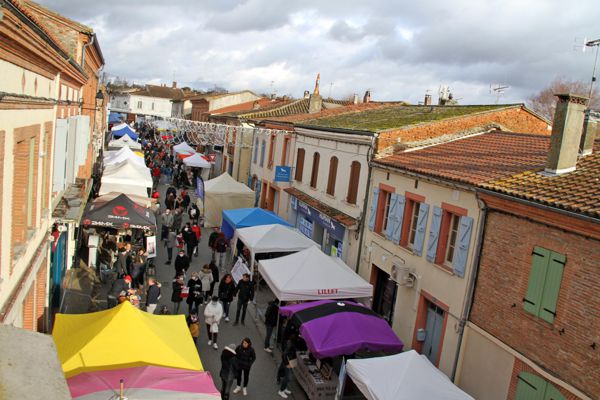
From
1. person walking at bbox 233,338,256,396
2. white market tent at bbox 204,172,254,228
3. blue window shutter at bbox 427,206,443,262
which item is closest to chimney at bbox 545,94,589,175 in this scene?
blue window shutter at bbox 427,206,443,262

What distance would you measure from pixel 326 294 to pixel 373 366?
3857 millimetres

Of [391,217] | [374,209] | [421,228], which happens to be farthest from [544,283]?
[374,209]

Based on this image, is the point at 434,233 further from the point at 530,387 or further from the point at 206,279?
the point at 206,279

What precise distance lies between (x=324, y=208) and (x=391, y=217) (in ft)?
15.8

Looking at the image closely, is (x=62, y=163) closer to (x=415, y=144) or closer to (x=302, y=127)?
(x=415, y=144)

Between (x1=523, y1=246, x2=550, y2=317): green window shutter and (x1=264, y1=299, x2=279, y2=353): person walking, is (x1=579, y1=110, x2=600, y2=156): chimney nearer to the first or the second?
(x1=523, y1=246, x2=550, y2=317): green window shutter

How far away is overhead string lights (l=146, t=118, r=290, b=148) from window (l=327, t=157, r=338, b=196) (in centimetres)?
378

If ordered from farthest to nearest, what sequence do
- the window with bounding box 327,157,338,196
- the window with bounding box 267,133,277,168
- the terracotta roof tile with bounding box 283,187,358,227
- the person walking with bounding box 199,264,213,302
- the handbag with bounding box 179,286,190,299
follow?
the window with bounding box 267,133,277,168 → the window with bounding box 327,157,338,196 → the terracotta roof tile with bounding box 283,187,358,227 → the person walking with bounding box 199,264,213,302 → the handbag with bounding box 179,286,190,299

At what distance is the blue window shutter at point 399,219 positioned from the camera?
1361cm

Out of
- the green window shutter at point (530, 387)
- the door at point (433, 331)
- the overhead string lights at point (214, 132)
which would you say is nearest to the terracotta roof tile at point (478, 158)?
the door at point (433, 331)

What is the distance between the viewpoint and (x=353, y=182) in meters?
16.9

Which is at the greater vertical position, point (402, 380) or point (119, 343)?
point (119, 343)

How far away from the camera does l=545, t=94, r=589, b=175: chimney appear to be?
32.7ft

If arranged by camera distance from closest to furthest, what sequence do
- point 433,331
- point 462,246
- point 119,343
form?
point 119,343 < point 462,246 < point 433,331
